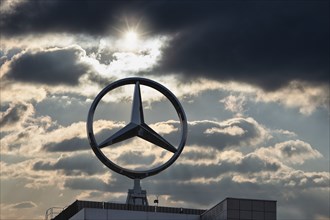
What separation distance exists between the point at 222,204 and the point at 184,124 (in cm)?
1594

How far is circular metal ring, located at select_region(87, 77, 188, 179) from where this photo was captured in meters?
129

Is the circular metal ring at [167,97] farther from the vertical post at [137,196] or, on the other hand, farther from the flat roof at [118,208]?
the flat roof at [118,208]

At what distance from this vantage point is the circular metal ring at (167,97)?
129 meters

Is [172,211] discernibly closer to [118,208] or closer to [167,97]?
[118,208]

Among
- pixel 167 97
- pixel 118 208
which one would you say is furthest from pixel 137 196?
pixel 167 97

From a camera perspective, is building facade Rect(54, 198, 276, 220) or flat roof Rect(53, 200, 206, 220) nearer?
building facade Rect(54, 198, 276, 220)

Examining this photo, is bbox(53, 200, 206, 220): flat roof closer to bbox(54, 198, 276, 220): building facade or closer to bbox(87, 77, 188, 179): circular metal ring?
bbox(54, 198, 276, 220): building facade

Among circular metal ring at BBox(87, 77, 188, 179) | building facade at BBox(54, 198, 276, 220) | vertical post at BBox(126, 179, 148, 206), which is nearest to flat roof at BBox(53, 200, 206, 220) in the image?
building facade at BBox(54, 198, 276, 220)

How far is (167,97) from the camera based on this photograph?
5290 inches

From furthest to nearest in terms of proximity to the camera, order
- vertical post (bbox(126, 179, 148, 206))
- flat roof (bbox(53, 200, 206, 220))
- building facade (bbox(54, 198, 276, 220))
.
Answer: vertical post (bbox(126, 179, 148, 206))
flat roof (bbox(53, 200, 206, 220))
building facade (bbox(54, 198, 276, 220))

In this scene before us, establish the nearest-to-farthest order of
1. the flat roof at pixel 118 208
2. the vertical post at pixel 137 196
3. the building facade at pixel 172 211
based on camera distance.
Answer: the building facade at pixel 172 211, the flat roof at pixel 118 208, the vertical post at pixel 137 196

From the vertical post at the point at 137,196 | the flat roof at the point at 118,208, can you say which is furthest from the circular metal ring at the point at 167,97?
the flat roof at the point at 118,208

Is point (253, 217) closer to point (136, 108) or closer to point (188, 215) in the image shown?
point (188, 215)

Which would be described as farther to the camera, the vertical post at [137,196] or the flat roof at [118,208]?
the vertical post at [137,196]
